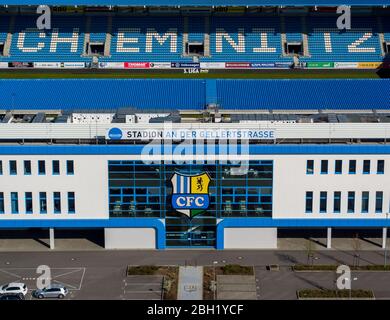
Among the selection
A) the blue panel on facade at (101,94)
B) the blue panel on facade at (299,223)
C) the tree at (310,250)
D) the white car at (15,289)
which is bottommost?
the white car at (15,289)

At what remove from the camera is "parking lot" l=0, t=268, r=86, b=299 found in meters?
56.1

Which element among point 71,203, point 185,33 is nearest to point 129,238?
point 71,203

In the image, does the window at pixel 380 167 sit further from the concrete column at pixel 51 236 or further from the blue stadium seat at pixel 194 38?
the blue stadium seat at pixel 194 38

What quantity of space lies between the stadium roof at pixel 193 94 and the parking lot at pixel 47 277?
23280 mm

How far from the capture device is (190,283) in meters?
56.3

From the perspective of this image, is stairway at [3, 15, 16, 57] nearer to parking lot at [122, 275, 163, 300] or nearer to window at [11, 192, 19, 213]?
window at [11, 192, 19, 213]

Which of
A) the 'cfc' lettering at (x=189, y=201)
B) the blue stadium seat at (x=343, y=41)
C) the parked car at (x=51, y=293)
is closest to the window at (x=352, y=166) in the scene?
the 'cfc' lettering at (x=189, y=201)

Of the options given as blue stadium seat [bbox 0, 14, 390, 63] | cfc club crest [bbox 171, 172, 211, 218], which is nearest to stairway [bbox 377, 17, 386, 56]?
blue stadium seat [bbox 0, 14, 390, 63]

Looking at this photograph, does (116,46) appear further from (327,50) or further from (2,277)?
(2,277)

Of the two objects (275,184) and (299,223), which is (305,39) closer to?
(275,184)

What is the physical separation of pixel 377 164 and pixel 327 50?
59.8 m

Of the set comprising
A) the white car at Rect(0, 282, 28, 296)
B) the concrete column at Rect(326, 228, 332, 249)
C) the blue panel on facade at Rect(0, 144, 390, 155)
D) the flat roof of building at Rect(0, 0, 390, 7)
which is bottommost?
Answer: the white car at Rect(0, 282, 28, 296)

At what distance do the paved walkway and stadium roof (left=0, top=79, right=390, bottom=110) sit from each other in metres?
24.6

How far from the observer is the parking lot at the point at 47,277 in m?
56.1
